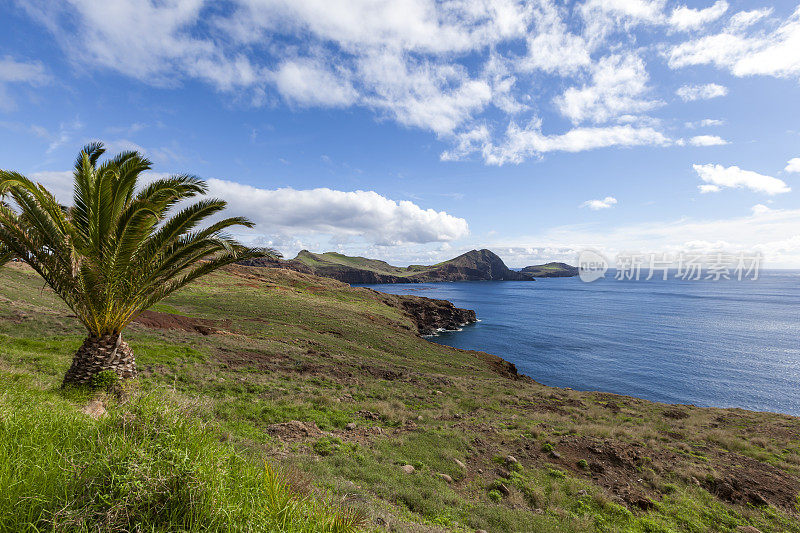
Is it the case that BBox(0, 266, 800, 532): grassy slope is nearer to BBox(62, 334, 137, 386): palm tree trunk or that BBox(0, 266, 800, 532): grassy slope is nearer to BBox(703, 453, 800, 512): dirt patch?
BBox(703, 453, 800, 512): dirt patch

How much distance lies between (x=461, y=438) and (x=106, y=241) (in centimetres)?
1454

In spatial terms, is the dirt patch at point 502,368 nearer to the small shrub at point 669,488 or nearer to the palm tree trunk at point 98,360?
the small shrub at point 669,488

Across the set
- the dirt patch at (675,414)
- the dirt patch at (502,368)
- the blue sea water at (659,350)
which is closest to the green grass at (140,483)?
the dirt patch at (675,414)

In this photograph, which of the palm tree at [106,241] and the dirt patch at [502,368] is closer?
the palm tree at [106,241]

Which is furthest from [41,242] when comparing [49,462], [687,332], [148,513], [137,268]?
[687,332]

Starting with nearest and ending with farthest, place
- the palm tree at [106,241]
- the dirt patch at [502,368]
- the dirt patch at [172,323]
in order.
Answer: the palm tree at [106,241], the dirt patch at [172,323], the dirt patch at [502,368]

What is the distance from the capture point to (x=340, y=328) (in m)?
41.0

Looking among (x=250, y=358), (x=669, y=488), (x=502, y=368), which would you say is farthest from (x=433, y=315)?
(x=669, y=488)

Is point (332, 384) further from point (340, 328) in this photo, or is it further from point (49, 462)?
point (340, 328)

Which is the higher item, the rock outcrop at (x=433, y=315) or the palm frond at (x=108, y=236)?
the palm frond at (x=108, y=236)

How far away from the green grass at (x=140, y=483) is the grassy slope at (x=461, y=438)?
3.28 feet

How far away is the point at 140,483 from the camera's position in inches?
130

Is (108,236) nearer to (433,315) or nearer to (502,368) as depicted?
(502,368)

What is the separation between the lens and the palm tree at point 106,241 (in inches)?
376
